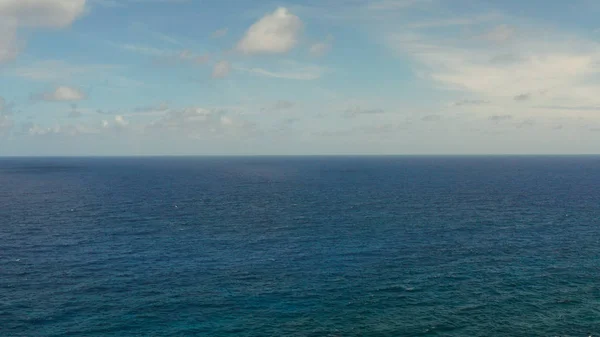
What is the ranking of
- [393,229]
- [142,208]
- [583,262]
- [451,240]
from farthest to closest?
1. [142,208]
2. [393,229]
3. [451,240]
4. [583,262]

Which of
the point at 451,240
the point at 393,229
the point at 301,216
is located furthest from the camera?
the point at 301,216

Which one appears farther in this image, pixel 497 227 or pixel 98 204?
pixel 98 204

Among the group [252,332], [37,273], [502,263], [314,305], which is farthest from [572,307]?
[37,273]

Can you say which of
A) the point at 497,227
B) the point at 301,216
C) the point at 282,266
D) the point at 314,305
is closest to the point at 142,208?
the point at 301,216

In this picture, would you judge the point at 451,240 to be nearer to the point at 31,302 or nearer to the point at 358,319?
the point at 358,319

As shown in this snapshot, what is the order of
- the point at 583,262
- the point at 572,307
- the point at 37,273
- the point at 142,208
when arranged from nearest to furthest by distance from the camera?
the point at 572,307 → the point at 37,273 → the point at 583,262 → the point at 142,208

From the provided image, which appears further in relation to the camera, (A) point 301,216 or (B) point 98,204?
(B) point 98,204

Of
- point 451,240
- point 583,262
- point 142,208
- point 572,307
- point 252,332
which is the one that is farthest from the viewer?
point 142,208

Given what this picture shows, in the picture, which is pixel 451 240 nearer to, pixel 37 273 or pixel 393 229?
pixel 393 229
